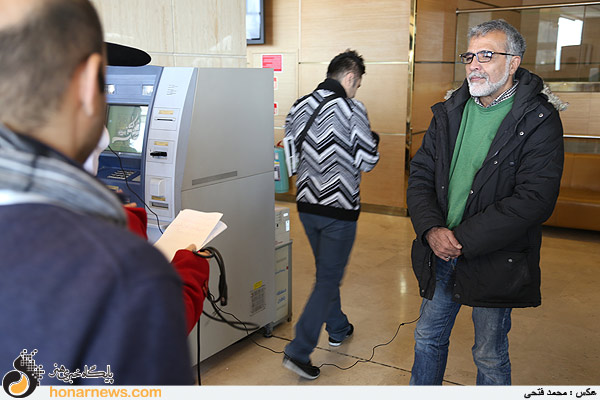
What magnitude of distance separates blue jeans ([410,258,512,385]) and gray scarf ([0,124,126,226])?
1783 millimetres

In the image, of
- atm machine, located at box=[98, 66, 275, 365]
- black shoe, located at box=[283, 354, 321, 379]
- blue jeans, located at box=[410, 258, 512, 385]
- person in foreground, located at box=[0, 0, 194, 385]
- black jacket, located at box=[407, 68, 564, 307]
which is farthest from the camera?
black shoe, located at box=[283, 354, 321, 379]

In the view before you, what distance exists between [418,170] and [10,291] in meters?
1.93

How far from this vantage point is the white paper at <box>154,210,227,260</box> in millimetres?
1540

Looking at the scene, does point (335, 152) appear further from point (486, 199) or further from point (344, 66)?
point (486, 199)

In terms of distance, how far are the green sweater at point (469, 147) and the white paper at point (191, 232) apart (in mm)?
1043

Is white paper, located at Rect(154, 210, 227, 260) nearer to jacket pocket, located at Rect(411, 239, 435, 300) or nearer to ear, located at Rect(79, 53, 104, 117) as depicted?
ear, located at Rect(79, 53, 104, 117)

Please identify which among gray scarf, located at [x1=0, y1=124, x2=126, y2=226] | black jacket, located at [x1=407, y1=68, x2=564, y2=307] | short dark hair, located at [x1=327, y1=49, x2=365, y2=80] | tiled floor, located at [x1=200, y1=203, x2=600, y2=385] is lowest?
tiled floor, located at [x1=200, y1=203, x2=600, y2=385]

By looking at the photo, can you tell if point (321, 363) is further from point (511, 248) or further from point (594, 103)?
point (594, 103)

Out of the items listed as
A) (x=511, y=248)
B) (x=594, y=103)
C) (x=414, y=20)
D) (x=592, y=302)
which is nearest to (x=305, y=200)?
(x=511, y=248)

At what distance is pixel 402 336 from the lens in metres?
3.41

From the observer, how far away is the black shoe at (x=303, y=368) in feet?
9.61
